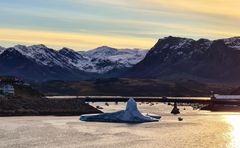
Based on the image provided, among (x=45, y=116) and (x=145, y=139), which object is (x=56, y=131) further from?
(x=45, y=116)

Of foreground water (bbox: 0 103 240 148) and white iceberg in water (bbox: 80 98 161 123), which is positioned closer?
foreground water (bbox: 0 103 240 148)

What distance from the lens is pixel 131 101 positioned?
166000 millimetres

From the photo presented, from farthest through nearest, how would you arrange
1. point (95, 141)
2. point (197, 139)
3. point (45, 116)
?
1. point (45, 116)
2. point (197, 139)
3. point (95, 141)

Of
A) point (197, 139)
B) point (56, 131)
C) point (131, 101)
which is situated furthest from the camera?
point (131, 101)

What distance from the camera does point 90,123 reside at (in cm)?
16938

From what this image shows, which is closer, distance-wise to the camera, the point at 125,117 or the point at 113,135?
the point at 113,135

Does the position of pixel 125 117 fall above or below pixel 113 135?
above

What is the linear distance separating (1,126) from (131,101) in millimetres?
38078

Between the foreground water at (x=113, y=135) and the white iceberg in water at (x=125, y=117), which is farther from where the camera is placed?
the white iceberg in water at (x=125, y=117)

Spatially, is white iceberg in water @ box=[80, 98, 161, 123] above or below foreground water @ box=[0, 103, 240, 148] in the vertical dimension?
above

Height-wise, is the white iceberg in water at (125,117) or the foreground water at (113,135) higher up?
the white iceberg in water at (125,117)

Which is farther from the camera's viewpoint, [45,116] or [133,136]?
[45,116]

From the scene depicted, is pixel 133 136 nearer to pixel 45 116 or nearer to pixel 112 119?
pixel 112 119

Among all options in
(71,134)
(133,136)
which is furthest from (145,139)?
(71,134)
